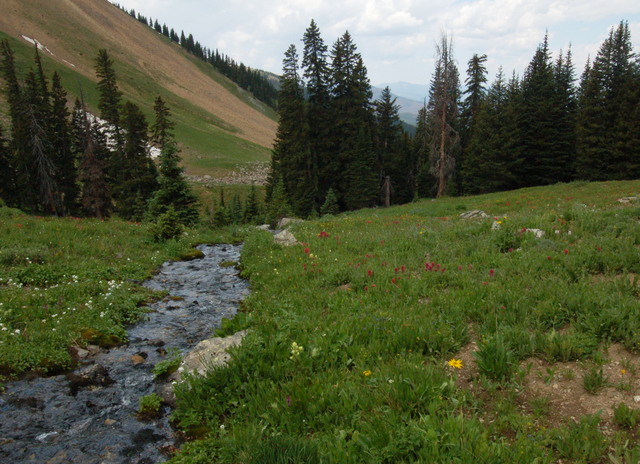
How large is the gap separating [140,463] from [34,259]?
11344mm

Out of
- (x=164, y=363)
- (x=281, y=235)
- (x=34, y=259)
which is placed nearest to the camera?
(x=164, y=363)

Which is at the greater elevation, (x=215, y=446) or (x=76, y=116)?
(x=76, y=116)

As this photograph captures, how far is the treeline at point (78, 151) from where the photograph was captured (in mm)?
38906

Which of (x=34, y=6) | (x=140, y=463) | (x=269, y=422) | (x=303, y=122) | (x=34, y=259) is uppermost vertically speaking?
(x=34, y=6)

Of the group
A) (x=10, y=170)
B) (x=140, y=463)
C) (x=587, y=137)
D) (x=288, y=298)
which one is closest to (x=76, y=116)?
(x=10, y=170)

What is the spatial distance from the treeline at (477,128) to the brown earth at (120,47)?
93.5 metres

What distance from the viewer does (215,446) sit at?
464 cm

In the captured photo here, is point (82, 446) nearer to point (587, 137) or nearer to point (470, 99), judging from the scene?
point (587, 137)

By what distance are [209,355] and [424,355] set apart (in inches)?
152

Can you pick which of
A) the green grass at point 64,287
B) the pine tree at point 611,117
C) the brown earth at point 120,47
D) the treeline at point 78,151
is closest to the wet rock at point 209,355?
the green grass at point 64,287

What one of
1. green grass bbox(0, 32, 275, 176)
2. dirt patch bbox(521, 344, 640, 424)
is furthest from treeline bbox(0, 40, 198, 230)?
dirt patch bbox(521, 344, 640, 424)

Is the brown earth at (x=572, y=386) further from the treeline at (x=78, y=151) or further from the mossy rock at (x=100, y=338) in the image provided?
the treeline at (x=78, y=151)

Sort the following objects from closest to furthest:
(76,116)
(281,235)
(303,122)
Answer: (281,235), (303,122), (76,116)

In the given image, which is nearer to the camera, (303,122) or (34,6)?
(303,122)
